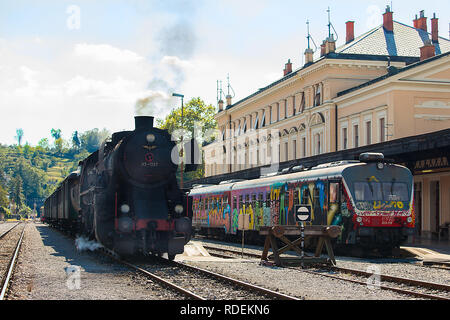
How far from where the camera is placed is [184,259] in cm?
1992

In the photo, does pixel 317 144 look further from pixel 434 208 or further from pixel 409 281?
pixel 409 281

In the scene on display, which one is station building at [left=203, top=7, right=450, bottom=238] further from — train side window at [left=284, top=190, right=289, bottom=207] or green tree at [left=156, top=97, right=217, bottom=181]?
green tree at [left=156, top=97, right=217, bottom=181]

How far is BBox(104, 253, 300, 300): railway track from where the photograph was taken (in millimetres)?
11477

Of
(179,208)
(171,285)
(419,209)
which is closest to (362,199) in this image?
(179,208)

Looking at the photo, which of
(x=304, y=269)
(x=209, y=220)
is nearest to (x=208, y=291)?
(x=304, y=269)

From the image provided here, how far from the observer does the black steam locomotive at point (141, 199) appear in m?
17.7

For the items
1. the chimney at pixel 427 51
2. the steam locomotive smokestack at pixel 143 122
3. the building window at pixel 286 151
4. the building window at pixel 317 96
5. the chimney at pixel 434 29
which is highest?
the chimney at pixel 434 29

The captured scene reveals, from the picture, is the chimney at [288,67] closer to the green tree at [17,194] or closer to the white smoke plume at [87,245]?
the white smoke plume at [87,245]

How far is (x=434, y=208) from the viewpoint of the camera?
3406 centimetres

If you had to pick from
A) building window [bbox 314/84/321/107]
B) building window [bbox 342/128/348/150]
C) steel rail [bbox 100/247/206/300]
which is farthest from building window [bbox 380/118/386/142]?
steel rail [bbox 100/247/206/300]

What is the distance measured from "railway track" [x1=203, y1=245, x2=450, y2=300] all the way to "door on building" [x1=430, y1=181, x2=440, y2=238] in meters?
18.8

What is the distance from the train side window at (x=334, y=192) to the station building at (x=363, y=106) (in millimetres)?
6639

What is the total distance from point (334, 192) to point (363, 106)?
76.9 feet

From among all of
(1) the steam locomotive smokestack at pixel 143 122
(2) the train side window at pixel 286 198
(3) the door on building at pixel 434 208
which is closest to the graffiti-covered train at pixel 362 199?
(2) the train side window at pixel 286 198
